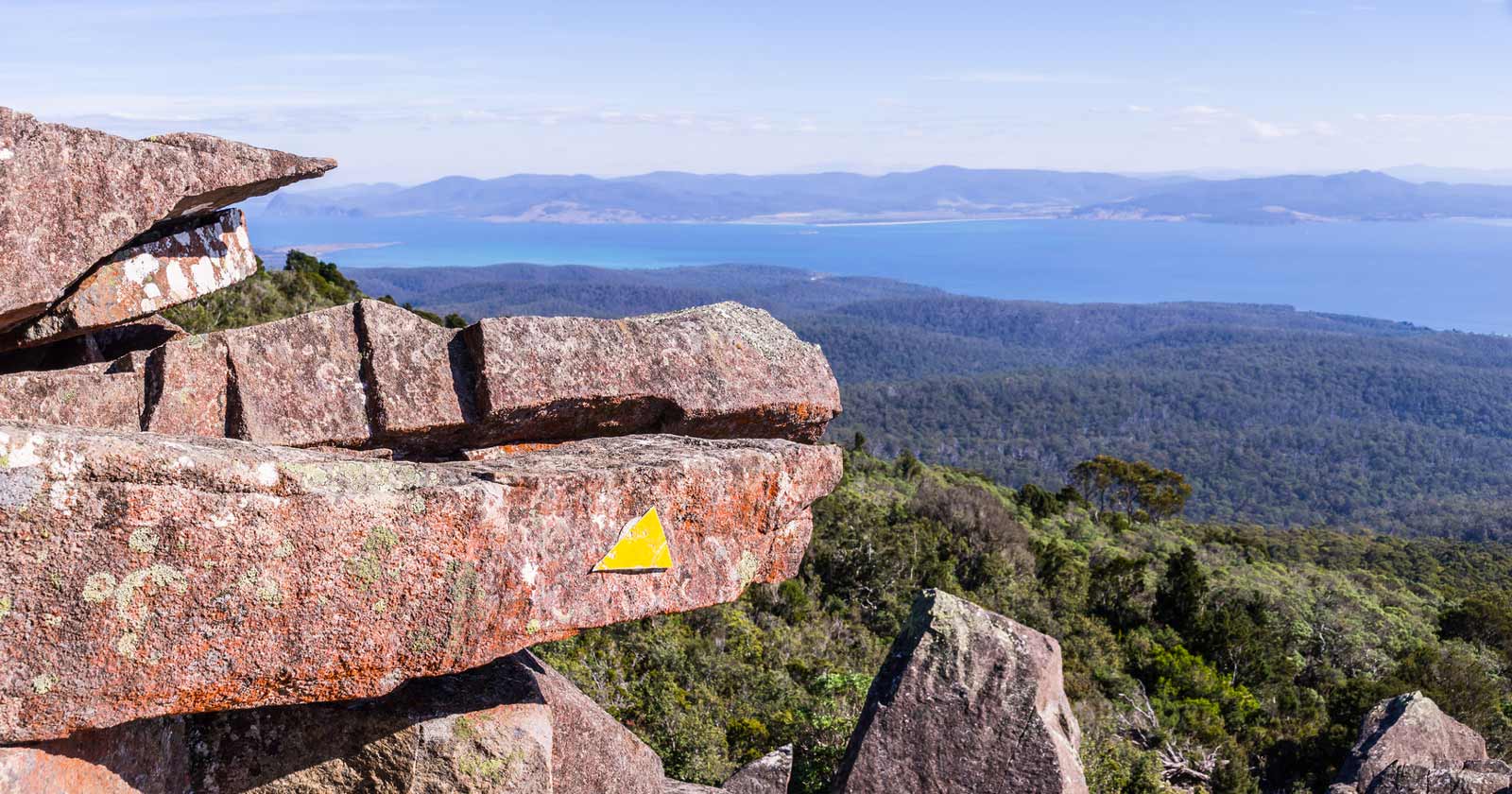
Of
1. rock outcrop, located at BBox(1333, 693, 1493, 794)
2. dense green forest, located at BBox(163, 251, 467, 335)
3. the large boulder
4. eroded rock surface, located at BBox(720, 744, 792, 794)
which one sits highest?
dense green forest, located at BBox(163, 251, 467, 335)

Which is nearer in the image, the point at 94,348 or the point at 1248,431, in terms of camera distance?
the point at 94,348

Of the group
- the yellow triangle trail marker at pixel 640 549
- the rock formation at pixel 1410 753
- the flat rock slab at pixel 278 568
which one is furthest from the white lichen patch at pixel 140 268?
the rock formation at pixel 1410 753

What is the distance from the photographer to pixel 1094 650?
24.1 meters

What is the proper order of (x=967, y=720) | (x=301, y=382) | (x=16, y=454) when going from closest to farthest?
1. (x=16, y=454)
2. (x=301, y=382)
3. (x=967, y=720)

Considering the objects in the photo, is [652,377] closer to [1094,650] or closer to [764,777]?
[764,777]

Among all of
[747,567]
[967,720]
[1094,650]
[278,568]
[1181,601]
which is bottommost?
[1181,601]

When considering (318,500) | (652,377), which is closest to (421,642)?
(318,500)

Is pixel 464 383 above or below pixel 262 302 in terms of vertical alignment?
above

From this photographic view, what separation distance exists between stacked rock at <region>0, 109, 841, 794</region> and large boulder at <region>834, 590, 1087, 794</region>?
8.69ft

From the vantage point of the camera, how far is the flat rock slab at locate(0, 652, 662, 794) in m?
5.66

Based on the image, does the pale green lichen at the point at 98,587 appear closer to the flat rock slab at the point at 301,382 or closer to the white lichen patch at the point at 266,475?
the white lichen patch at the point at 266,475

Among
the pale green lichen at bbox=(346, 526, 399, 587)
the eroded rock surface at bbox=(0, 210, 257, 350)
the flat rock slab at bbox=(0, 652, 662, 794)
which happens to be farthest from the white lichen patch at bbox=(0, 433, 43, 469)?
the eroded rock surface at bbox=(0, 210, 257, 350)

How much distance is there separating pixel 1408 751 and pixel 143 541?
713 inches

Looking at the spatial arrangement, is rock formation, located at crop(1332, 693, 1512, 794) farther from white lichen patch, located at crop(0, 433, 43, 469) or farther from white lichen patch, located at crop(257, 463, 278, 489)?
white lichen patch, located at crop(0, 433, 43, 469)
